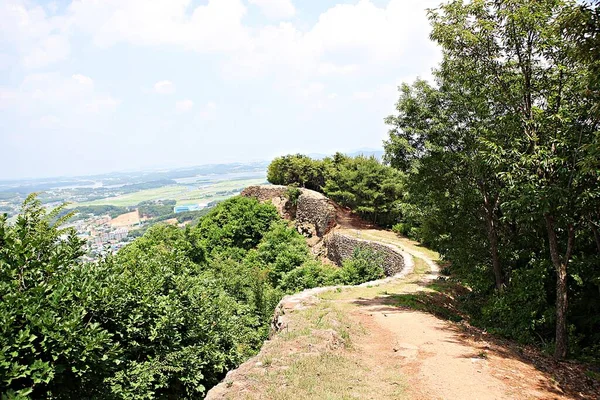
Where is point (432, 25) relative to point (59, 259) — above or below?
above

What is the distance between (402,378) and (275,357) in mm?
2426

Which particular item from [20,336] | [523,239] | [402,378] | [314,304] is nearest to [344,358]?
[402,378]

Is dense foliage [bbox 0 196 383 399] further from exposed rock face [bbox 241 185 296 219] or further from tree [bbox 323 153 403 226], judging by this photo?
exposed rock face [bbox 241 185 296 219]

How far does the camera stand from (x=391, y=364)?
707 cm

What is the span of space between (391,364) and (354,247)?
1444 centimetres

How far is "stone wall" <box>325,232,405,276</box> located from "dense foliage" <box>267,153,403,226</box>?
12.3ft

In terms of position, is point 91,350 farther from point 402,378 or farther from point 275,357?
point 402,378

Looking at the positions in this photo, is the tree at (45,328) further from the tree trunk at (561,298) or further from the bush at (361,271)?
the bush at (361,271)

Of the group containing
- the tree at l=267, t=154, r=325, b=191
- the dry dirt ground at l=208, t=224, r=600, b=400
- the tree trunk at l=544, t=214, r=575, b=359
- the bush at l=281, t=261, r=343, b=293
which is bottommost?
the bush at l=281, t=261, r=343, b=293

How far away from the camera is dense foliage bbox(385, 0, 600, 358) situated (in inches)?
271

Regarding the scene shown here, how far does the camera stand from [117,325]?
21.4 ft

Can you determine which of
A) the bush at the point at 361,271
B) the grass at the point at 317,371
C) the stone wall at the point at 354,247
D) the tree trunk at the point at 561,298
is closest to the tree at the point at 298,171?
the stone wall at the point at 354,247

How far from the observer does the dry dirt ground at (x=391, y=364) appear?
583cm

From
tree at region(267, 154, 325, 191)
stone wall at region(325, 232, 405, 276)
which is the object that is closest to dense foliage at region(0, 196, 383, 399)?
stone wall at region(325, 232, 405, 276)
